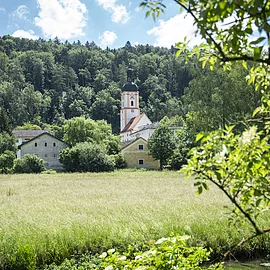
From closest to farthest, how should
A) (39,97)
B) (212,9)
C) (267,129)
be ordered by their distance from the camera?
(212,9) → (267,129) → (39,97)

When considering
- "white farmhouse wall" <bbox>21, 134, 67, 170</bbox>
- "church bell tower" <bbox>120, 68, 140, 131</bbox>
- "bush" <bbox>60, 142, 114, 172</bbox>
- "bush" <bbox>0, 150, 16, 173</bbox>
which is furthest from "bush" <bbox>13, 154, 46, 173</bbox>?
"church bell tower" <bbox>120, 68, 140, 131</bbox>

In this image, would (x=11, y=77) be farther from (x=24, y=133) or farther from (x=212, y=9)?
(x=212, y=9)

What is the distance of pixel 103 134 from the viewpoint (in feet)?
206

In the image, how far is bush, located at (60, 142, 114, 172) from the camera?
47.9 m

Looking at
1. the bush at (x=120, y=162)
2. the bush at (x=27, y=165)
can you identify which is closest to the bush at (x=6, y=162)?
the bush at (x=27, y=165)

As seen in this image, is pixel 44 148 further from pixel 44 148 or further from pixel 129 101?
pixel 129 101

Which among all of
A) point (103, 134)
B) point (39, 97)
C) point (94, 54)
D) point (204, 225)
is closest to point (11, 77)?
point (39, 97)

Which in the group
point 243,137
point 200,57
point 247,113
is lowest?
point 243,137

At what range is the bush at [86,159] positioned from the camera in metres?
47.9

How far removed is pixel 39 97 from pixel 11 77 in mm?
27189

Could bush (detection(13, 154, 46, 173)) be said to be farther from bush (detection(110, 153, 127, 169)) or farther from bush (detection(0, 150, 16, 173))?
bush (detection(110, 153, 127, 169))

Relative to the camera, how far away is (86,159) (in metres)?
47.8

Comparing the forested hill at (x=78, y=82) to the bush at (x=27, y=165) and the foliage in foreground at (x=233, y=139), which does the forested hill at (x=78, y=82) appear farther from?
the foliage in foreground at (x=233, y=139)

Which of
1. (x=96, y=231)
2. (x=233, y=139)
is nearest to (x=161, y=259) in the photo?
(x=233, y=139)
